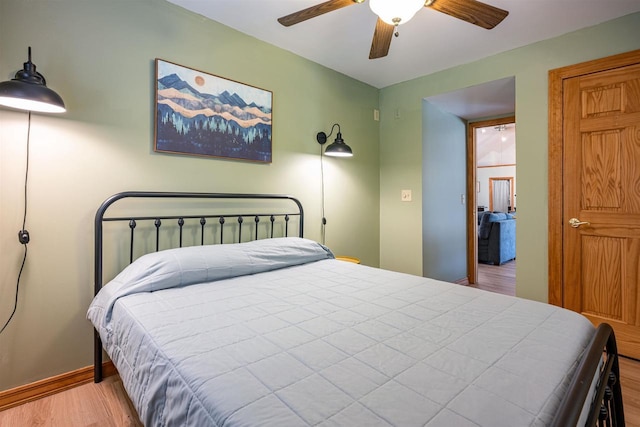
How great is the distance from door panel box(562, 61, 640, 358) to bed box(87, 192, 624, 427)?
1499 mm

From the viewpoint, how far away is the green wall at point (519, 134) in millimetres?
2436

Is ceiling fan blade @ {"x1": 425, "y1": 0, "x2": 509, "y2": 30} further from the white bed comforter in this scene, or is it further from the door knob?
the door knob

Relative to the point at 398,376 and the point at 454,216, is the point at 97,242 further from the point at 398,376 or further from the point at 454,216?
the point at 454,216

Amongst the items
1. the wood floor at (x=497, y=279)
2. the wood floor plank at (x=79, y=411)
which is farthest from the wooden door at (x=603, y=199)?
the wood floor plank at (x=79, y=411)

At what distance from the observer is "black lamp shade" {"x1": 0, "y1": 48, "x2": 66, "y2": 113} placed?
1367 millimetres

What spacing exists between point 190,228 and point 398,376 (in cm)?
179

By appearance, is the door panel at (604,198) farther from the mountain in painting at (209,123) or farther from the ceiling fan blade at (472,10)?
the mountain in painting at (209,123)

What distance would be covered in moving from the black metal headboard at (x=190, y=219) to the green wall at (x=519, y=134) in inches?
51.7

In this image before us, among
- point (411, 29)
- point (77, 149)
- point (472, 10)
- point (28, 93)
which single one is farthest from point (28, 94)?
point (411, 29)

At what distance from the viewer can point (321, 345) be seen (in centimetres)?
102

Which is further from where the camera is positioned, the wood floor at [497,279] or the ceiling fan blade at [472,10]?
the wood floor at [497,279]

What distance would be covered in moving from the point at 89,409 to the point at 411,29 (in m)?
3.17

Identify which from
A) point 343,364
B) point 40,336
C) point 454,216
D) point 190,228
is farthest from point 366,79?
point 40,336

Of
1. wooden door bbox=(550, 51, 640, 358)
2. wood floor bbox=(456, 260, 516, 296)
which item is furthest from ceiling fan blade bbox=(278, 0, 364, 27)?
wood floor bbox=(456, 260, 516, 296)
